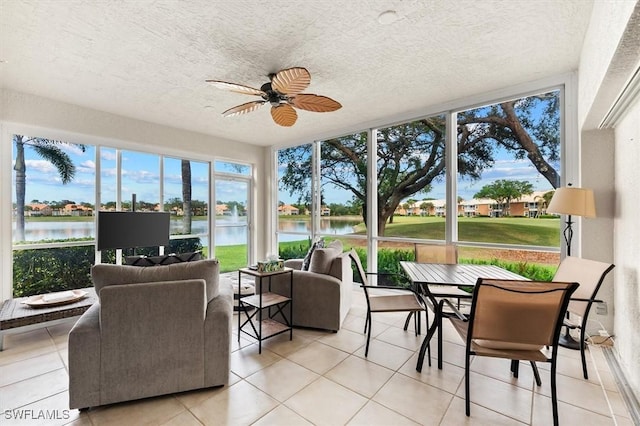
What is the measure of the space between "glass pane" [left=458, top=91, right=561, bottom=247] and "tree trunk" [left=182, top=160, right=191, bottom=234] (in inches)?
178

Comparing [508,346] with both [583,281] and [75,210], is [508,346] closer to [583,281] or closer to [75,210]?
[583,281]

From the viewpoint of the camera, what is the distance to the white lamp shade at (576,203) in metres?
2.44

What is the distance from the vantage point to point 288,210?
5938 millimetres

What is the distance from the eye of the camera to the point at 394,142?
14.5 ft

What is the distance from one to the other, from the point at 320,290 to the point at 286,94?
203cm

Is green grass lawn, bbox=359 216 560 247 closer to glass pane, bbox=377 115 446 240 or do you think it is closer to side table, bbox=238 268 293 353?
glass pane, bbox=377 115 446 240

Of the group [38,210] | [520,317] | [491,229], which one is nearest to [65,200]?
[38,210]

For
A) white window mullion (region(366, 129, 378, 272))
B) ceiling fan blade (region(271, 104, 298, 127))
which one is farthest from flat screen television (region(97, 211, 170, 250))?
white window mullion (region(366, 129, 378, 272))

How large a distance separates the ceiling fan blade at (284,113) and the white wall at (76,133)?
261cm

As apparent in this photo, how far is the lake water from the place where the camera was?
3621 mm

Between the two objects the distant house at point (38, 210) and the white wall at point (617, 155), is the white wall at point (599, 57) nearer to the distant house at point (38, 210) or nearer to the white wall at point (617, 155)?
the white wall at point (617, 155)

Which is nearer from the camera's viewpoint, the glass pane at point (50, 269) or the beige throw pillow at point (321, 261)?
the beige throw pillow at point (321, 261)

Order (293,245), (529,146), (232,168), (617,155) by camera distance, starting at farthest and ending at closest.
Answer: (293,245) < (232,168) < (529,146) < (617,155)

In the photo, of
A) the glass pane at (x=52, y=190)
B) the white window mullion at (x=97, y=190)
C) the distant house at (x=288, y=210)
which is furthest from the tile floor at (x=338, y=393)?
the distant house at (x=288, y=210)
